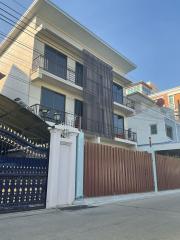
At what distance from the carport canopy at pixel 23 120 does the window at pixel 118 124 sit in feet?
40.6

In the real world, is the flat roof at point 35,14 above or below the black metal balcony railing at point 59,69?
above

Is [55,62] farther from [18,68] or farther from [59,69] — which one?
[18,68]

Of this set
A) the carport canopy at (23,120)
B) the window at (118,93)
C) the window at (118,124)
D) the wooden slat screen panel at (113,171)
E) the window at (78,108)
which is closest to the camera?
the carport canopy at (23,120)

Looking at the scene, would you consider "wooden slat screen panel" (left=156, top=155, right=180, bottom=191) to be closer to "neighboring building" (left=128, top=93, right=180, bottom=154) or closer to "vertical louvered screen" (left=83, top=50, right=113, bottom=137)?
"vertical louvered screen" (left=83, top=50, right=113, bottom=137)

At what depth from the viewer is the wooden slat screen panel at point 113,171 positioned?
31.2ft

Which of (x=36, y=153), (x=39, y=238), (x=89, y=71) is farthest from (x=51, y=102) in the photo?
(x=39, y=238)

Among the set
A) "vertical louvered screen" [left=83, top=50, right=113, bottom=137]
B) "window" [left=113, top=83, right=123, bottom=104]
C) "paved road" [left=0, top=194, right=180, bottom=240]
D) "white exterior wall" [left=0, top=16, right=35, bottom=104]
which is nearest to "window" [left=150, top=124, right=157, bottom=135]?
"window" [left=113, top=83, right=123, bottom=104]

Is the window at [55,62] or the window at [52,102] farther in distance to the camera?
the window at [55,62]

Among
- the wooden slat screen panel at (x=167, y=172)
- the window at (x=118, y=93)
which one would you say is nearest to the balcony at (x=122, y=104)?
the window at (x=118, y=93)

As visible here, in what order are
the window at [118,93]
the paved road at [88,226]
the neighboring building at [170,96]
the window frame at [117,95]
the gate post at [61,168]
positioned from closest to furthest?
the paved road at [88,226] → the gate post at [61,168] → the window frame at [117,95] → the window at [118,93] → the neighboring building at [170,96]

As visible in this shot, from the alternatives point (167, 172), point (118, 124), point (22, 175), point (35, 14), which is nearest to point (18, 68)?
point (35, 14)

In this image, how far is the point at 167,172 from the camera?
1544cm

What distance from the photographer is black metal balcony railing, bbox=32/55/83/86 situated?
51.3ft

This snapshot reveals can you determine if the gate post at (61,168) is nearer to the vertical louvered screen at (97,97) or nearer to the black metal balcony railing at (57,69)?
the black metal balcony railing at (57,69)
